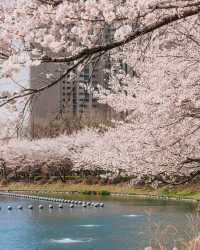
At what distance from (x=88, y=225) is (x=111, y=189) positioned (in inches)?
710

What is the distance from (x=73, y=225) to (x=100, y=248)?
6.01 meters

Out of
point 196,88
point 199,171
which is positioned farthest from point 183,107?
point 199,171

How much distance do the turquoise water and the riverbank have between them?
263 centimetres

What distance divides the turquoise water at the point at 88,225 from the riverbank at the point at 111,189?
103 inches

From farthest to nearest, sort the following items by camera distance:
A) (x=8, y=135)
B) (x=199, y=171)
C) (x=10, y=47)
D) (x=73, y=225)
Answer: (x=73, y=225) < (x=199, y=171) < (x=8, y=135) < (x=10, y=47)

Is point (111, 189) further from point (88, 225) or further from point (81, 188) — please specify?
point (88, 225)

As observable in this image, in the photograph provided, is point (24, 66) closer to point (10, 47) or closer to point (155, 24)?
point (10, 47)

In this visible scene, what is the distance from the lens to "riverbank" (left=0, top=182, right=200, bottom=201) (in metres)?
31.5

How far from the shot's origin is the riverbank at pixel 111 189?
3150cm

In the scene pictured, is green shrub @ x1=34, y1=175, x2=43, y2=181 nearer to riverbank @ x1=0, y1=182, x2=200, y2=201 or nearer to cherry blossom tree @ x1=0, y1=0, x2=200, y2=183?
riverbank @ x1=0, y1=182, x2=200, y2=201

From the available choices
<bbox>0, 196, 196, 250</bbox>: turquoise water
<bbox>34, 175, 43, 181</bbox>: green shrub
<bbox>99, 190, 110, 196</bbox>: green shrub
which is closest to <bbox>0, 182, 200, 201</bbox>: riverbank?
<bbox>99, 190, 110, 196</bbox>: green shrub

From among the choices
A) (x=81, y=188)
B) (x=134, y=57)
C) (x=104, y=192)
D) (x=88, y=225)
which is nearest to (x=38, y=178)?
(x=81, y=188)

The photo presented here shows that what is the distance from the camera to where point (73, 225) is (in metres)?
20.4

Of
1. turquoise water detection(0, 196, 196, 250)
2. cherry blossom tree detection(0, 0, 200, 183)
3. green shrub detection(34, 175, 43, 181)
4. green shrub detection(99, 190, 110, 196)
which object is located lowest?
turquoise water detection(0, 196, 196, 250)
